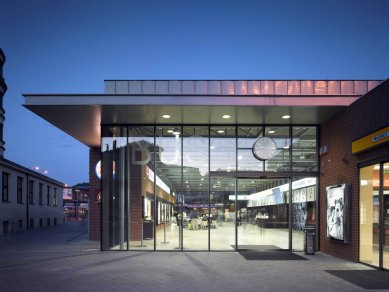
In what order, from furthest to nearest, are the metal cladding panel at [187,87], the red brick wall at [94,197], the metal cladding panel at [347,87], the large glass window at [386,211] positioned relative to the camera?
the red brick wall at [94,197] → the metal cladding panel at [187,87] → the metal cladding panel at [347,87] → the large glass window at [386,211]

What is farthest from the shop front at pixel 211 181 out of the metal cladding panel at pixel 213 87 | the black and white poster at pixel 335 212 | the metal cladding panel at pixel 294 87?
the metal cladding panel at pixel 294 87

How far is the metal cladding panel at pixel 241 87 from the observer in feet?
64.4

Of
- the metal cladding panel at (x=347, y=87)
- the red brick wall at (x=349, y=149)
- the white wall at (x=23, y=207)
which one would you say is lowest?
the white wall at (x=23, y=207)

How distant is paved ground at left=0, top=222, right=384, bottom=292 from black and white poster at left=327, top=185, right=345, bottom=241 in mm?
810

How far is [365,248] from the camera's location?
A: 484 inches

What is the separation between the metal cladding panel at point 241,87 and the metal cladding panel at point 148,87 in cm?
371

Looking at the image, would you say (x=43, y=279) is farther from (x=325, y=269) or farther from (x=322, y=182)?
(x=322, y=182)

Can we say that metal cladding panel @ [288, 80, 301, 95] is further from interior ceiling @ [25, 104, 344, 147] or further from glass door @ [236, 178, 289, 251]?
glass door @ [236, 178, 289, 251]

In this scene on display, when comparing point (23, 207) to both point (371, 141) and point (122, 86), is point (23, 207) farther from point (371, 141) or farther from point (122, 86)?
point (371, 141)

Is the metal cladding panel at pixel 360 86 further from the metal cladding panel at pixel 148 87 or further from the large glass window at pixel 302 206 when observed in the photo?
the metal cladding panel at pixel 148 87

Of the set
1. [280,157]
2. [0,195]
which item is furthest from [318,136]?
[0,195]

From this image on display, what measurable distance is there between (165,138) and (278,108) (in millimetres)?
4585

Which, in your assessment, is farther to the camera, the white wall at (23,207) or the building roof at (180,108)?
the white wall at (23,207)

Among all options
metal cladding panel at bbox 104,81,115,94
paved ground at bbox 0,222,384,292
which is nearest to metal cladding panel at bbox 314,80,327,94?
paved ground at bbox 0,222,384,292
